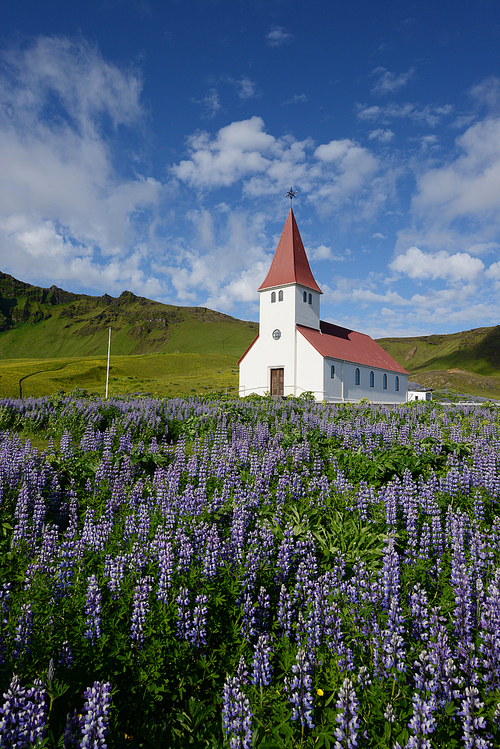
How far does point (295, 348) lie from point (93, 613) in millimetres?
34803

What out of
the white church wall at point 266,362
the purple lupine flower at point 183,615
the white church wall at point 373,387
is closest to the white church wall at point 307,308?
the white church wall at point 266,362

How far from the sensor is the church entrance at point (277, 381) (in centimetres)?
3850

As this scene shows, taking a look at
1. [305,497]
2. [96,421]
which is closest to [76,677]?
[305,497]

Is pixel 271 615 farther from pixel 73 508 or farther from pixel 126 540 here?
pixel 73 508

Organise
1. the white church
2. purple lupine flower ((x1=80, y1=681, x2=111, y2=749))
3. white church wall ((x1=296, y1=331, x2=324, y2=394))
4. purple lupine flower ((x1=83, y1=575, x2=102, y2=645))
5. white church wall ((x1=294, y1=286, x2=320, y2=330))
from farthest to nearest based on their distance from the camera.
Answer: white church wall ((x1=294, y1=286, x2=320, y2=330)), the white church, white church wall ((x1=296, y1=331, x2=324, y2=394)), purple lupine flower ((x1=83, y1=575, x2=102, y2=645)), purple lupine flower ((x1=80, y1=681, x2=111, y2=749))

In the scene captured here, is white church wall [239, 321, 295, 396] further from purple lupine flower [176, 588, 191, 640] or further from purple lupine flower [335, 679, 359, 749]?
purple lupine flower [335, 679, 359, 749]

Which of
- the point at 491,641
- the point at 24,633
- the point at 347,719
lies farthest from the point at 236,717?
the point at 491,641

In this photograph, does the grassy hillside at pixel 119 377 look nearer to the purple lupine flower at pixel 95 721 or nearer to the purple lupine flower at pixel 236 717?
the purple lupine flower at pixel 95 721

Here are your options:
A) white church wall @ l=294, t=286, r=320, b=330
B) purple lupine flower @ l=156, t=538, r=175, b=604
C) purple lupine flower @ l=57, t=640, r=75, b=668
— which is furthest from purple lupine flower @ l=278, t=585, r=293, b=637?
white church wall @ l=294, t=286, r=320, b=330

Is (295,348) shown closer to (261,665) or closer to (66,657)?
(261,665)

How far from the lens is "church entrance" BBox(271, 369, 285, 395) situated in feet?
126

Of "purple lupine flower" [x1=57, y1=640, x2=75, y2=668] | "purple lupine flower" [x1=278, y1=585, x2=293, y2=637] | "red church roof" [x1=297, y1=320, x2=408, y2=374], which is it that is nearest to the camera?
"purple lupine flower" [x1=57, y1=640, x2=75, y2=668]

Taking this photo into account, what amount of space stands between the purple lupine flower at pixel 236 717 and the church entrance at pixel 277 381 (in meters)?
35.8

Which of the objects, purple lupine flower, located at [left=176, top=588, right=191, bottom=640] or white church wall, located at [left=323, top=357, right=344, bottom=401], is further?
white church wall, located at [left=323, top=357, right=344, bottom=401]
